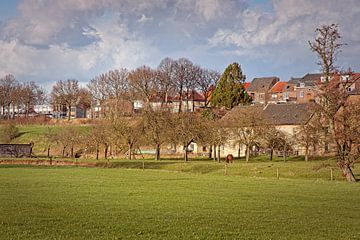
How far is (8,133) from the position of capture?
110 m

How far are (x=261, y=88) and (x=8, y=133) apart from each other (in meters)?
72.4

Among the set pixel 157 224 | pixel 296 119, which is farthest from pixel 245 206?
pixel 296 119

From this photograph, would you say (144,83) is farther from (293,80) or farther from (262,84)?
(293,80)

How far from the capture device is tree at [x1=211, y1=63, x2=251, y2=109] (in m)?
102

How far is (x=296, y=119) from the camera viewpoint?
84.9m

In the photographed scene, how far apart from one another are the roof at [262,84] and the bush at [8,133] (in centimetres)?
6711

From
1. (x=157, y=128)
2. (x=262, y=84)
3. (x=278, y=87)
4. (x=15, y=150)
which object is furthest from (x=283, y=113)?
(x=262, y=84)

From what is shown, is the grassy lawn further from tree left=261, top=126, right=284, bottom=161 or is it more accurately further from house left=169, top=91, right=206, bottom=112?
house left=169, top=91, right=206, bottom=112

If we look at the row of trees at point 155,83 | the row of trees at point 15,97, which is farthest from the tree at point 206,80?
the row of trees at point 15,97

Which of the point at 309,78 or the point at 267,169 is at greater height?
the point at 309,78

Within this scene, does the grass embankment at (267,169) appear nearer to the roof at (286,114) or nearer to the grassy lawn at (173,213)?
the roof at (286,114)

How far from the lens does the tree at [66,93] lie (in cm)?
13562

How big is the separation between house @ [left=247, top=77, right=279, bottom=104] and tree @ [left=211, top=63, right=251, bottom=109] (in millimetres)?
40318

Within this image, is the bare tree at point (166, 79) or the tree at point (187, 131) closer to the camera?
the tree at point (187, 131)
